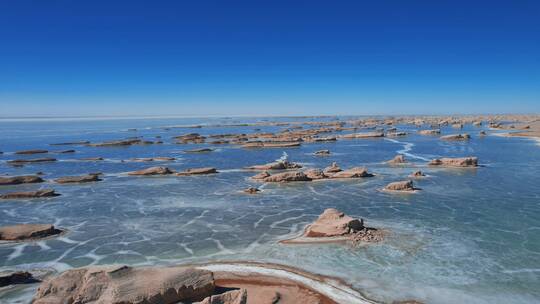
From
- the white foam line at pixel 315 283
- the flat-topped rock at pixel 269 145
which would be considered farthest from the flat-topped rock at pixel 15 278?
the flat-topped rock at pixel 269 145

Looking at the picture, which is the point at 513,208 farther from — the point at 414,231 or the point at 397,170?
the point at 397,170

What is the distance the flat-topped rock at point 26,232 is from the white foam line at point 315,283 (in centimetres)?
1024

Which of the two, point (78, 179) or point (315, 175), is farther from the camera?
point (78, 179)

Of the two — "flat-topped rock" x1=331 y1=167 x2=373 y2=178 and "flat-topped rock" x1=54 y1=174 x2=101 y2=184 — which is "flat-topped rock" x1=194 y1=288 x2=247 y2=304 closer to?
"flat-topped rock" x1=331 y1=167 x2=373 y2=178

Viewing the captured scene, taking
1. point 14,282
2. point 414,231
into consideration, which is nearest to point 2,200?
point 14,282

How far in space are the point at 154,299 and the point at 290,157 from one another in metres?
43.0

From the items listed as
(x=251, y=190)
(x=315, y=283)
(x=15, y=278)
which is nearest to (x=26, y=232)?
(x=15, y=278)

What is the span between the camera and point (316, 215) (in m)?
25.1

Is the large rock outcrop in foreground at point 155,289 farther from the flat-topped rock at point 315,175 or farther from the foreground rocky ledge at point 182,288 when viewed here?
the flat-topped rock at point 315,175

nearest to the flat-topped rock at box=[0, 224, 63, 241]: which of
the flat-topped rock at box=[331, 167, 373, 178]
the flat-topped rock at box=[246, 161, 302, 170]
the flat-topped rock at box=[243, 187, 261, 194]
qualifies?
the flat-topped rock at box=[243, 187, 261, 194]

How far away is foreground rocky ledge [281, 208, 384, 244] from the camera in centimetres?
1981

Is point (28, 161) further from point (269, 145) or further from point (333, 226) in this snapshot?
point (333, 226)

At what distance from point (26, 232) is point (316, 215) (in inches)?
606

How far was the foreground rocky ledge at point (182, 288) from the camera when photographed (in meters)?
12.5
